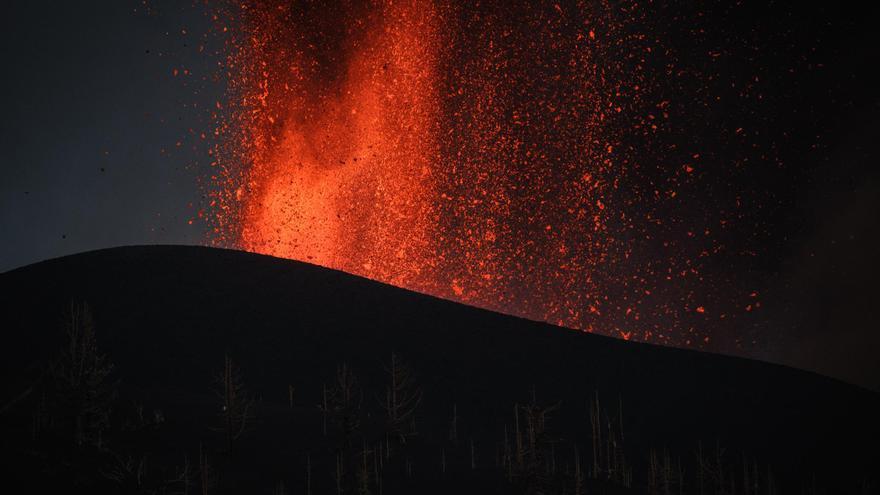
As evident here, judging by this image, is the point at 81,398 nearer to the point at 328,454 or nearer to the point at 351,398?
the point at 328,454

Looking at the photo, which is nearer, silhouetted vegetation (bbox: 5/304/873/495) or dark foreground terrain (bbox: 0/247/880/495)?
silhouetted vegetation (bbox: 5/304/873/495)

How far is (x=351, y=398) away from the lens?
5812cm

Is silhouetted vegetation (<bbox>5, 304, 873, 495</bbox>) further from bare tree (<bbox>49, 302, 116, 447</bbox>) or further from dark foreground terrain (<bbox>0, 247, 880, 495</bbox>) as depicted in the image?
dark foreground terrain (<bbox>0, 247, 880, 495</bbox>)

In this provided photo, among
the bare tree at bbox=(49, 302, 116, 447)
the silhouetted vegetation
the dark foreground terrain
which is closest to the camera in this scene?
the silhouetted vegetation

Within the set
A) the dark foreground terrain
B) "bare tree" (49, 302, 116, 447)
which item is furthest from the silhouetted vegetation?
the dark foreground terrain

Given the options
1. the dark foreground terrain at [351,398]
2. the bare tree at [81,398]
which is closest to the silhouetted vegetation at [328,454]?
the bare tree at [81,398]

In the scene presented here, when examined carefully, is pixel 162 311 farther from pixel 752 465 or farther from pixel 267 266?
pixel 752 465

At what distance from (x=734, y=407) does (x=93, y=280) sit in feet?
213

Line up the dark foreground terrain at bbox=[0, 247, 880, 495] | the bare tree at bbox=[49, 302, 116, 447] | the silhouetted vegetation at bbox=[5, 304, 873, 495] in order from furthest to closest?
the dark foreground terrain at bbox=[0, 247, 880, 495], the bare tree at bbox=[49, 302, 116, 447], the silhouetted vegetation at bbox=[5, 304, 873, 495]

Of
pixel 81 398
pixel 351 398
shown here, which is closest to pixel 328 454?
pixel 81 398

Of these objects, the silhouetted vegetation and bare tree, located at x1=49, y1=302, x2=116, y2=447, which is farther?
bare tree, located at x1=49, y1=302, x2=116, y2=447

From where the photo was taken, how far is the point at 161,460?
105ft

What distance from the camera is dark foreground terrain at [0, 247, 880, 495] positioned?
33281 mm

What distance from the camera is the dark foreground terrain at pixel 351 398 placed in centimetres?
3328
